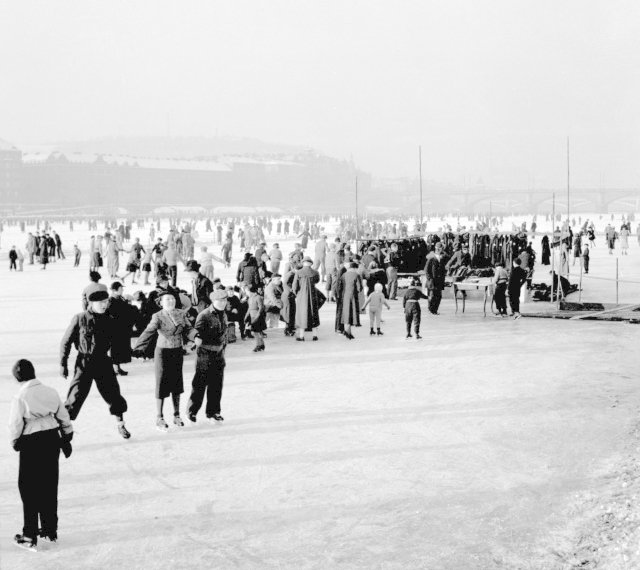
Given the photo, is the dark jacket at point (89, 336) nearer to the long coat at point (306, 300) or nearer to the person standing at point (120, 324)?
the person standing at point (120, 324)

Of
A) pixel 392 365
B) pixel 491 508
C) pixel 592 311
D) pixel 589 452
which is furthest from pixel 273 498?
pixel 592 311

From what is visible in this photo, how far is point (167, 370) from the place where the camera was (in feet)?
20.7

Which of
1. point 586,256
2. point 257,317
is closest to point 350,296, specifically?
point 257,317

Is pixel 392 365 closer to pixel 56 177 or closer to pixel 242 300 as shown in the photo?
pixel 242 300

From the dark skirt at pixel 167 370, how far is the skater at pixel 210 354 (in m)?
0.17

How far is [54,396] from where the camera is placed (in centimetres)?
443

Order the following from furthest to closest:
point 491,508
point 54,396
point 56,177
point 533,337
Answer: point 56,177
point 533,337
point 491,508
point 54,396

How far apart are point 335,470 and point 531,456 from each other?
1.42 metres

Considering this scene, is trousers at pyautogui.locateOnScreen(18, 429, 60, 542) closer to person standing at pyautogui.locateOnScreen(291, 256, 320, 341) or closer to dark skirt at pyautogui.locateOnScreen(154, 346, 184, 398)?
dark skirt at pyautogui.locateOnScreen(154, 346, 184, 398)

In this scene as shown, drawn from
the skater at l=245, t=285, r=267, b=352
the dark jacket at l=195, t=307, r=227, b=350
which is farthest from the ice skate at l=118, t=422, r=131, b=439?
the skater at l=245, t=285, r=267, b=352

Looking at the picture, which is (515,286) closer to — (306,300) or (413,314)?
(413,314)

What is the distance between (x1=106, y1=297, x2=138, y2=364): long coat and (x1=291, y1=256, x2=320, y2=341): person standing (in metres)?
2.59

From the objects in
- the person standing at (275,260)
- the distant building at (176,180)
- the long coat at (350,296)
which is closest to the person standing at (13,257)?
the person standing at (275,260)

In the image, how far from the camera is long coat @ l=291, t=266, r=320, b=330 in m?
10.6
